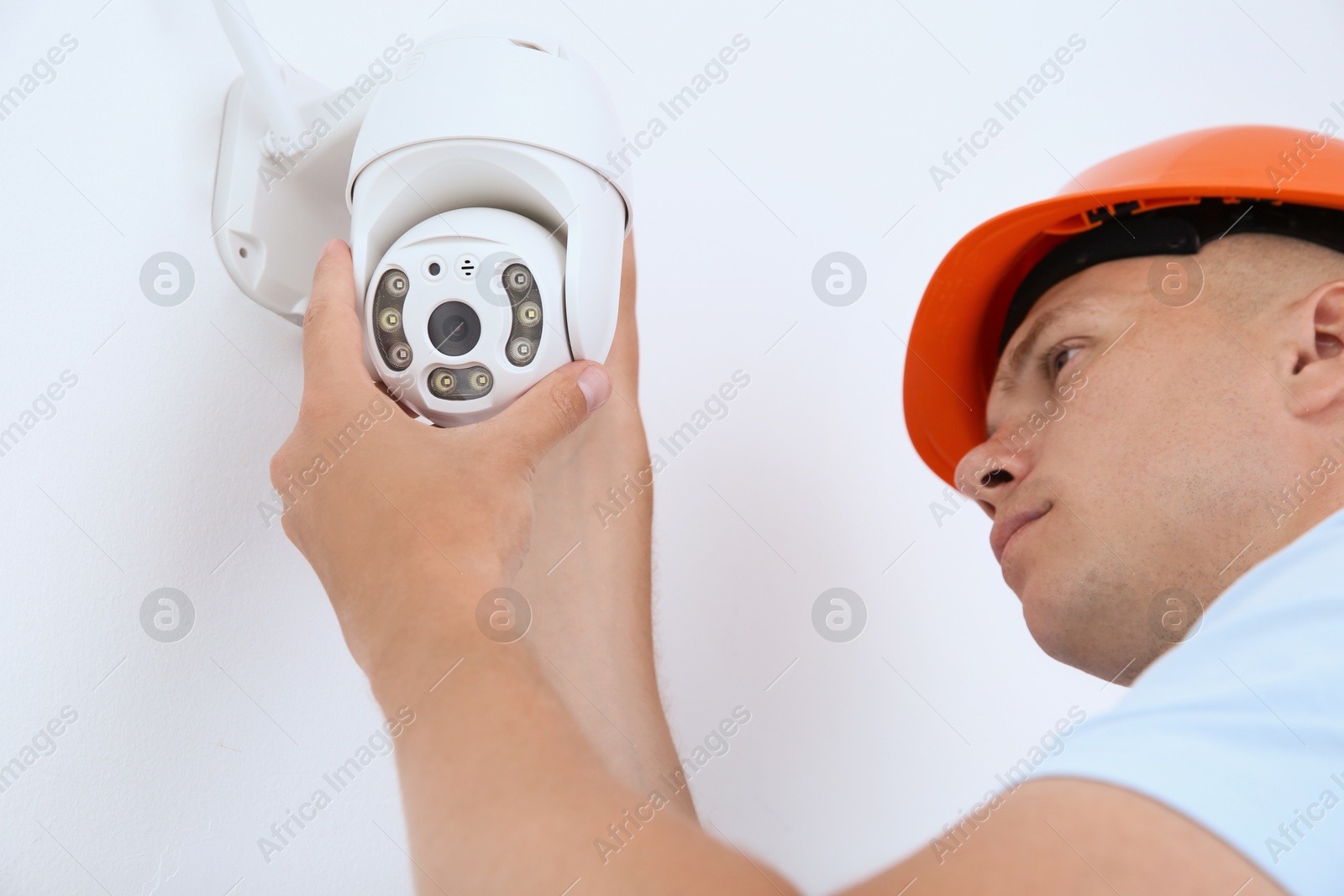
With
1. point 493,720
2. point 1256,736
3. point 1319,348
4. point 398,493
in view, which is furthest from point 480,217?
point 1319,348

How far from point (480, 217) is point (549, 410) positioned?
131mm

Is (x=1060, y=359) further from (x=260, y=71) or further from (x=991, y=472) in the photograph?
(x=260, y=71)

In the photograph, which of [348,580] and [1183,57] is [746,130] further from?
[348,580]

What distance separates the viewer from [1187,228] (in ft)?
2.49

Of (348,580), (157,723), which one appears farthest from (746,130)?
(157,723)

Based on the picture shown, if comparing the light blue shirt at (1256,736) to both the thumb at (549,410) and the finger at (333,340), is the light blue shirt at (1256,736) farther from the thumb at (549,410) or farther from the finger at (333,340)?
the finger at (333,340)

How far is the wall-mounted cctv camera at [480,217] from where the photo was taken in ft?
1.81

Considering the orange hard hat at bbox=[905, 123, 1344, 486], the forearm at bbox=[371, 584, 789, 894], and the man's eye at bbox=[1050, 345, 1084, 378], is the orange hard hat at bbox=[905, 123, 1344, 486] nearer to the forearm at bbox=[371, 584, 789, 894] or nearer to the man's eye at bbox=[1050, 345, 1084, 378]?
the man's eye at bbox=[1050, 345, 1084, 378]

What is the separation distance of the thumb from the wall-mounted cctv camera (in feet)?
0.04

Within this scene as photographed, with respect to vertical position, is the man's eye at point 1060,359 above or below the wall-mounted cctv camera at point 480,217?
below

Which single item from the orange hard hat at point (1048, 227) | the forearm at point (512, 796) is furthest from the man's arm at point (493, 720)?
the orange hard hat at point (1048, 227)

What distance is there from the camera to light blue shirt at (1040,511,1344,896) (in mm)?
357

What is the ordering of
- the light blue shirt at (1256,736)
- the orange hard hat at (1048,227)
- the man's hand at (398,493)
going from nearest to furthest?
the light blue shirt at (1256,736)
the man's hand at (398,493)
the orange hard hat at (1048,227)

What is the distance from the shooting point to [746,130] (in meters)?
0.93
